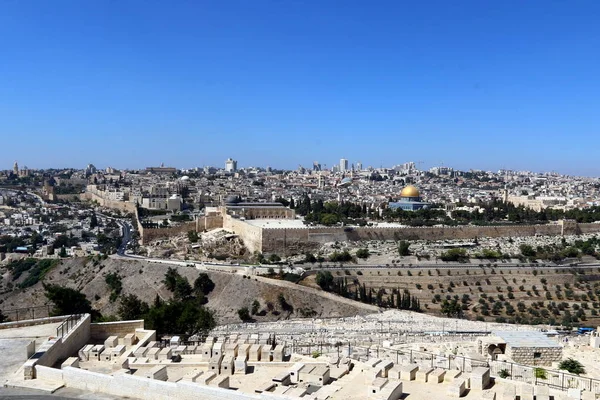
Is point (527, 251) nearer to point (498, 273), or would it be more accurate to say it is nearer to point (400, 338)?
point (498, 273)

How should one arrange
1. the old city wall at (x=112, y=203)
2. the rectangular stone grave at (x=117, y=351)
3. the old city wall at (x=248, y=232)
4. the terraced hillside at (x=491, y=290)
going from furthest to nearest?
the old city wall at (x=112, y=203)
the old city wall at (x=248, y=232)
the terraced hillside at (x=491, y=290)
the rectangular stone grave at (x=117, y=351)

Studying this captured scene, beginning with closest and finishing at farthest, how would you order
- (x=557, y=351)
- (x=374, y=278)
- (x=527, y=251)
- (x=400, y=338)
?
1. (x=557, y=351)
2. (x=400, y=338)
3. (x=374, y=278)
4. (x=527, y=251)

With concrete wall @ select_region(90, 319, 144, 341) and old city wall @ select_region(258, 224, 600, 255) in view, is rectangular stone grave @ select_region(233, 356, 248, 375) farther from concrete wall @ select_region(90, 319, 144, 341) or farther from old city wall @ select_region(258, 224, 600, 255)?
old city wall @ select_region(258, 224, 600, 255)

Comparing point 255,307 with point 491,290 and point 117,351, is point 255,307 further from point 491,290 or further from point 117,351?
point 117,351

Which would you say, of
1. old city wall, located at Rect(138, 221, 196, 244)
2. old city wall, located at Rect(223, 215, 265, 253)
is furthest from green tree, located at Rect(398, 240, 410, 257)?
old city wall, located at Rect(138, 221, 196, 244)

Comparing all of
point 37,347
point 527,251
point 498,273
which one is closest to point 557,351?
point 37,347

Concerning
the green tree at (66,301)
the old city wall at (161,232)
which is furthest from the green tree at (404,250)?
the green tree at (66,301)

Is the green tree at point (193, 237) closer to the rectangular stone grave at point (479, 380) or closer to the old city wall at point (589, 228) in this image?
the old city wall at point (589, 228)
